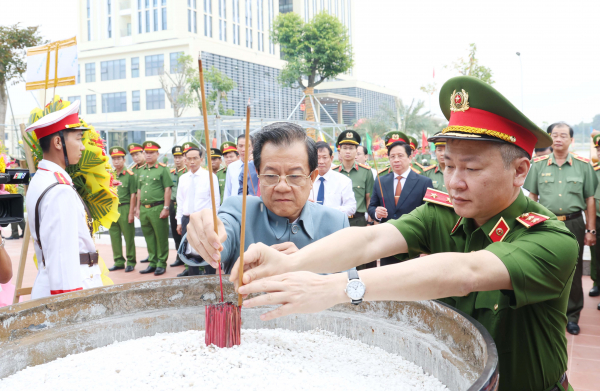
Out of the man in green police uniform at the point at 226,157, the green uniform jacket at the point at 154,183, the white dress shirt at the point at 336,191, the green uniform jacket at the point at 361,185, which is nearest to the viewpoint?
the white dress shirt at the point at 336,191

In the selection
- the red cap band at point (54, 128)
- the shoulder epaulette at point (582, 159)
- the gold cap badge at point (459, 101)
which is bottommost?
the shoulder epaulette at point (582, 159)

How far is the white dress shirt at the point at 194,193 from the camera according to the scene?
→ 19.2 ft

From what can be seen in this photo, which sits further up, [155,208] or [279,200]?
[279,200]

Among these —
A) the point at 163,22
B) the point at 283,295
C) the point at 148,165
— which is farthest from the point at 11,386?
the point at 163,22

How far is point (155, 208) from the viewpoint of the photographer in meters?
6.55

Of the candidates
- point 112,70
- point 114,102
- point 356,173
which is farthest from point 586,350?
point 112,70

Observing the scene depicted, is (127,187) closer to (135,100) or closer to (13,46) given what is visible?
(13,46)

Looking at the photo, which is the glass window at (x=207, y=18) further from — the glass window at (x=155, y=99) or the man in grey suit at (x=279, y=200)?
the man in grey suit at (x=279, y=200)

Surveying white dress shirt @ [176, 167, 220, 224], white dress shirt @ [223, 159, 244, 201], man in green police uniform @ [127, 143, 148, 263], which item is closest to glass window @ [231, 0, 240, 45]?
man in green police uniform @ [127, 143, 148, 263]

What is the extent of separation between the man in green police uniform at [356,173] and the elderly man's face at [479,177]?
4324 mm

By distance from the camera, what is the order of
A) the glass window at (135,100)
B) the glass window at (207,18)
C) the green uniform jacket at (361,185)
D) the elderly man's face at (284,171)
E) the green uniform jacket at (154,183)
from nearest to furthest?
the elderly man's face at (284,171), the green uniform jacket at (361,185), the green uniform jacket at (154,183), the glass window at (135,100), the glass window at (207,18)

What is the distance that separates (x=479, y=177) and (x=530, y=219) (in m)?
0.16

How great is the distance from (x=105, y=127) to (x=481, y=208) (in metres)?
14.2

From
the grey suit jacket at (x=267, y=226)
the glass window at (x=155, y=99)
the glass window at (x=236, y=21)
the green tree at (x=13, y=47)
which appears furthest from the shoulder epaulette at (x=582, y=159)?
the glass window at (x=236, y=21)
